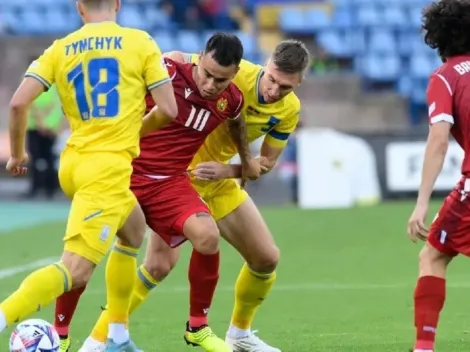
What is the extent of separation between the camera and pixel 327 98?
23.3 m

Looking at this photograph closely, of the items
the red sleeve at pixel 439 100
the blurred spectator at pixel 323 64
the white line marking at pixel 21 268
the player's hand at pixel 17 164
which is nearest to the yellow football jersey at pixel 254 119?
the player's hand at pixel 17 164

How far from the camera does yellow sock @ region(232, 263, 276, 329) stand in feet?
23.2

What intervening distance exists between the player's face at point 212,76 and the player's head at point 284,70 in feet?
1.00

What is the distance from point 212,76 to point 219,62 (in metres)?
0.12

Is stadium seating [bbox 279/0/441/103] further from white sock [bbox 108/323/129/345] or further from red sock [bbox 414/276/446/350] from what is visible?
red sock [bbox 414/276/446/350]

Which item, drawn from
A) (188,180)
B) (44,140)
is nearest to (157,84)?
(188,180)

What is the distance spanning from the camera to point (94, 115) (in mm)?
5875

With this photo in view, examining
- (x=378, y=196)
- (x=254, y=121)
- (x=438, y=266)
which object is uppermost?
(x=254, y=121)

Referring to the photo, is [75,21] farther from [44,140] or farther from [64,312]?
[64,312]

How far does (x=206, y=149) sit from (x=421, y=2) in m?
18.6

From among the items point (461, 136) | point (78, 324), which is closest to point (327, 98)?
point (78, 324)

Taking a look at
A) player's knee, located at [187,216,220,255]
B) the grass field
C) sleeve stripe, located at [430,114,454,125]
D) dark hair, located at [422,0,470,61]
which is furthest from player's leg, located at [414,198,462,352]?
player's knee, located at [187,216,220,255]

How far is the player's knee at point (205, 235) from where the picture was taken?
641 cm

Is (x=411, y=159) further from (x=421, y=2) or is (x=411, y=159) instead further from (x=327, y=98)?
(x=421, y=2)
